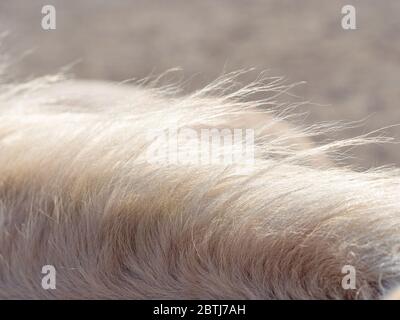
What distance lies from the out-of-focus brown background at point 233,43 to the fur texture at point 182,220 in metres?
1.05

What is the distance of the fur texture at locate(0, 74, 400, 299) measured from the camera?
0.47 m

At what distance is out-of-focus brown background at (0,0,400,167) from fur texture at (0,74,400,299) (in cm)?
105

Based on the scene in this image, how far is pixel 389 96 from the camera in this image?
5.68 ft

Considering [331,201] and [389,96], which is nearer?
[331,201]
